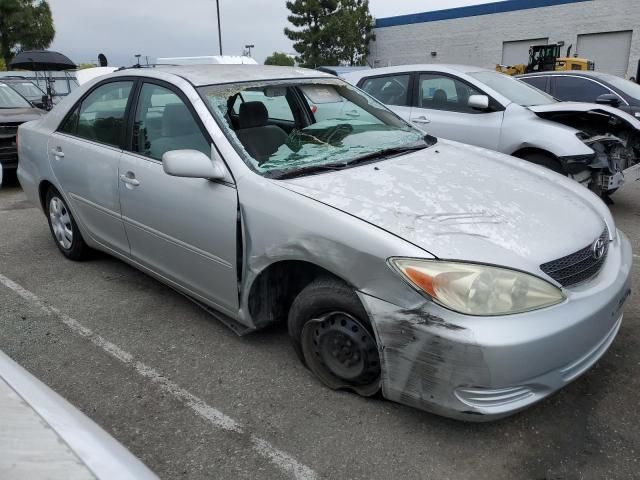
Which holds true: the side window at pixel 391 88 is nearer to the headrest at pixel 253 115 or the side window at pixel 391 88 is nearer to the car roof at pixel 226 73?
the car roof at pixel 226 73

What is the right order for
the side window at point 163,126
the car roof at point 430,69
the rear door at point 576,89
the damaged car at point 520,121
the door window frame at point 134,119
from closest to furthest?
the door window frame at point 134,119 → the side window at point 163,126 → the damaged car at point 520,121 → the car roof at point 430,69 → the rear door at point 576,89

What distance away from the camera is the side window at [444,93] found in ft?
19.8

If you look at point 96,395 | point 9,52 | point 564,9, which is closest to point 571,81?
point 96,395

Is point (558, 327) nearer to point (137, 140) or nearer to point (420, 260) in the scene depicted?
point (420, 260)

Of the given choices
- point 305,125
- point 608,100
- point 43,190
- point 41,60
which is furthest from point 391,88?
point 41,60

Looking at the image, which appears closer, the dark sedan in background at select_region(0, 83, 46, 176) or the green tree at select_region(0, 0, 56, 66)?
the dark sedan in background at select_region(0, 83, 46, 176)

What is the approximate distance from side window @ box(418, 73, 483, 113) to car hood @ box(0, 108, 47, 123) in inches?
227

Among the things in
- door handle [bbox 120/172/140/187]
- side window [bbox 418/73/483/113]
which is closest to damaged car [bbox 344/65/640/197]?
side window [bbox 418/73/483/113]

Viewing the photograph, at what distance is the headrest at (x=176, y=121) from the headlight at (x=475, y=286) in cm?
163

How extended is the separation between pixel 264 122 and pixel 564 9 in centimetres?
2983

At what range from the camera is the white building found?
26047 mm

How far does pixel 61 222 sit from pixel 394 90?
165 inches

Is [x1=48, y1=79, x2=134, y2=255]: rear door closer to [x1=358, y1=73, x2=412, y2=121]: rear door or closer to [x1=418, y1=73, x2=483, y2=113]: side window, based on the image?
[x1=358, y1=73, x2=412, y2=121]: rear door

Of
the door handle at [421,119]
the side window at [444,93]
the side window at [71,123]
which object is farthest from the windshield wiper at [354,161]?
the side window at [444,93]
